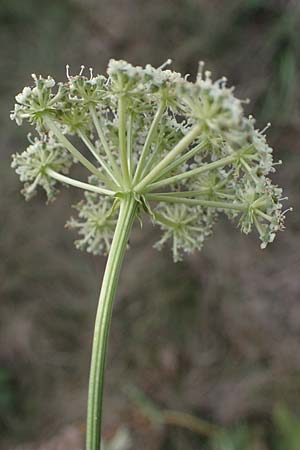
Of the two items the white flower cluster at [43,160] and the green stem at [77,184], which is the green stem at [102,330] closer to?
the green stem at [77,184]

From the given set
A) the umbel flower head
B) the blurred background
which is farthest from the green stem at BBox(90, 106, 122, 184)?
the blurred background

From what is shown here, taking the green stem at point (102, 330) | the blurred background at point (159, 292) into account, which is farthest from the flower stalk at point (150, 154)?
the blurred background at point (159, 292)

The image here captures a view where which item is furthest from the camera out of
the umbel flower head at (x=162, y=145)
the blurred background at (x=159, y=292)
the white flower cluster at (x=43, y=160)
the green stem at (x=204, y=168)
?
the blurred background at (x=159, y=292)

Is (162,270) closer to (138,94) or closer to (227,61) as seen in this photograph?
(227,61)

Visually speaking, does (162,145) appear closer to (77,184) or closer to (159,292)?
(77,184)

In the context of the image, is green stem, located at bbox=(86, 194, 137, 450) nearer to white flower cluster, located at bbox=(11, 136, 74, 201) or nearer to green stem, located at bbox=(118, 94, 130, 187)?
green stem, located at bbox=(118, 94, 130, 187)

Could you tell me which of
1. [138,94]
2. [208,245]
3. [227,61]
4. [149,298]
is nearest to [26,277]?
[149,298]

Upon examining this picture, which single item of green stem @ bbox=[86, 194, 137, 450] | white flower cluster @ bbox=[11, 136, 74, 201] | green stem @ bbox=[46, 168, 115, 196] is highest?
white flower cluster @ bbox=[11, 136, 74, 201]
